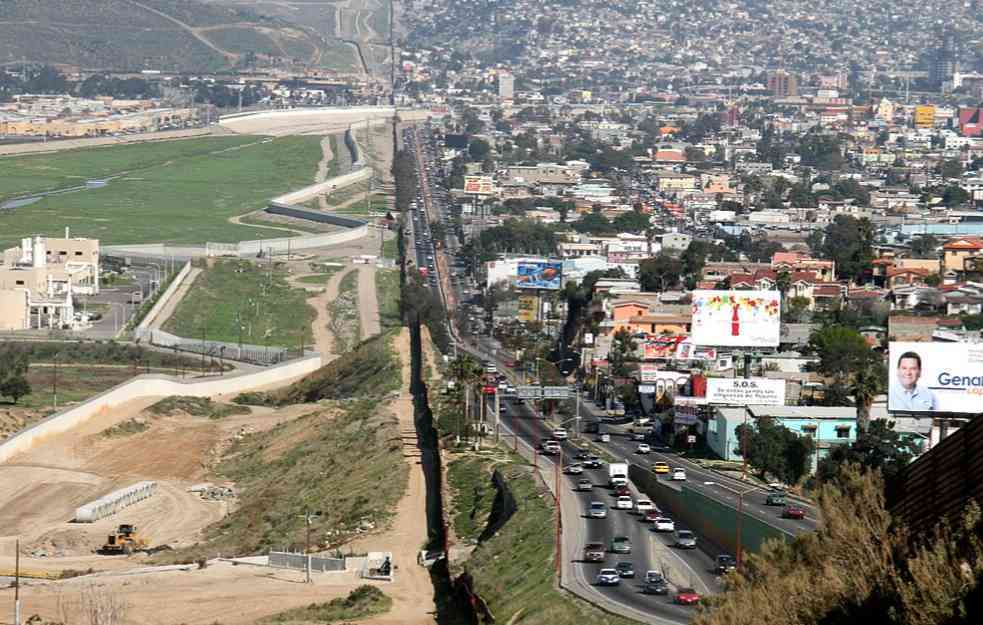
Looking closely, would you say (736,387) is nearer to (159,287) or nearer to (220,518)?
(220,518)

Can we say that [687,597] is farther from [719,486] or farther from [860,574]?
[719,486]

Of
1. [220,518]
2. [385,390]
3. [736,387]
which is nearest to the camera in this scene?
[220,518]

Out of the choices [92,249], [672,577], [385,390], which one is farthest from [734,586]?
[92,249]

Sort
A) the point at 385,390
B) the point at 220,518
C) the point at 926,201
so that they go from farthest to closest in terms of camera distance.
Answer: the point at 926,201 < the point at 385,390 < the point at 220,518

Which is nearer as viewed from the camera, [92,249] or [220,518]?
[220,518]

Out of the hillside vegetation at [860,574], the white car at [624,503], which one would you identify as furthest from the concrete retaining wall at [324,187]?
the hillside vegetation at [860,574]

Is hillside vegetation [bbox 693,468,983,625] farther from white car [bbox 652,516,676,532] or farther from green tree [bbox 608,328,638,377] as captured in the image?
green tree [bbox 608,328,638,377]

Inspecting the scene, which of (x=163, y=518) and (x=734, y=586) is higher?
(x=734, y=586)
